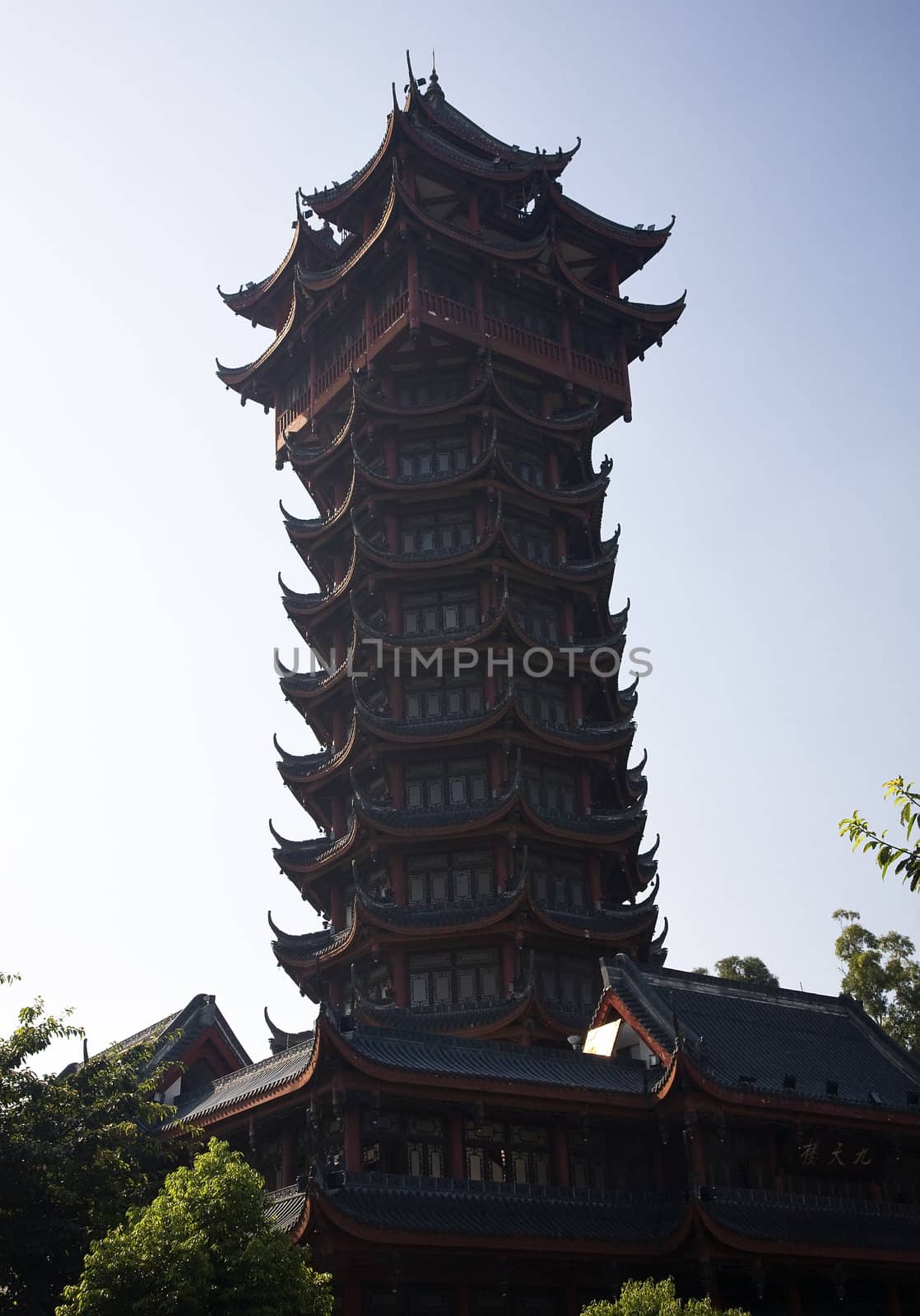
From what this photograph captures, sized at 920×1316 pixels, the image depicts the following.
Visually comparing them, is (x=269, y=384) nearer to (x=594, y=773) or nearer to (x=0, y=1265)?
(x=594, y=773)

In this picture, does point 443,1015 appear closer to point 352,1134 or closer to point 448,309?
point 352,1134

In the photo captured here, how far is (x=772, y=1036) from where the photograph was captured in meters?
35.2

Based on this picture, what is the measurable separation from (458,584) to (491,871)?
8.79 meters

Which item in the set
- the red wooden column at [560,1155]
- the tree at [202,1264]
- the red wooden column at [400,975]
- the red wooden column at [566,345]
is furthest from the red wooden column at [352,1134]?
the red wooden column at [566,345]

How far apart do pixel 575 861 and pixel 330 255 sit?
22006 mm

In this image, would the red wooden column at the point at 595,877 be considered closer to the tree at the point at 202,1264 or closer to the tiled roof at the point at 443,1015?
the tiled roof at the point at 443,1015

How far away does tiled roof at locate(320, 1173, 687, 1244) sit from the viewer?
25.5 meters

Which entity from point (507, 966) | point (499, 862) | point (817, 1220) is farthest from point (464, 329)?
point (817, 1220)

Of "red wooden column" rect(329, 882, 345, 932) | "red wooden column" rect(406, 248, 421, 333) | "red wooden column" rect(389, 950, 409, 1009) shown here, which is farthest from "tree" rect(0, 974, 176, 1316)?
"red wooden column" rect(406, 248, 421, 333)

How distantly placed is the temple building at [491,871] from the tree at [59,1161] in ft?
9.83

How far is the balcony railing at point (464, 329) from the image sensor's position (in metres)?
42.8

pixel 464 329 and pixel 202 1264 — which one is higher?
pixel 464 329

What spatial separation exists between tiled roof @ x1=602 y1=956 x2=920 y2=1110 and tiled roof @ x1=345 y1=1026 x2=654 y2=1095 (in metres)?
1.52

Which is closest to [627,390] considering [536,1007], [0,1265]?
[536,1007]
